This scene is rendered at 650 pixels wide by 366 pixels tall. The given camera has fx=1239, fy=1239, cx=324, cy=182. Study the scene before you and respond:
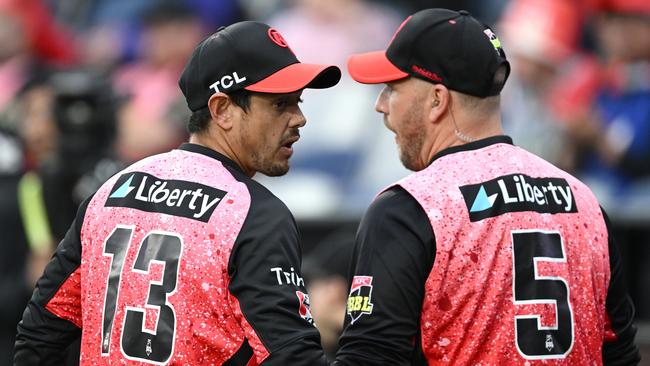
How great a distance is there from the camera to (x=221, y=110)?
4.09 meters

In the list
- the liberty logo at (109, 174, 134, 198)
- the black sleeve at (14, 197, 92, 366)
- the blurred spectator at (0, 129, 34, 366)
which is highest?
the liberty logo at (109, 174, 134, 198)

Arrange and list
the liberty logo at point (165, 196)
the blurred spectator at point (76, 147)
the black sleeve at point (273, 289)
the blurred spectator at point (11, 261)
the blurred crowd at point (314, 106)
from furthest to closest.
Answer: the blurred spectator at point (11, 261) < the blurred crowd at point (314, 106) < the blurred spectator at point (76, 147) < the liberty logo at point (165, 196) < the black sleeve at point (273, 289)

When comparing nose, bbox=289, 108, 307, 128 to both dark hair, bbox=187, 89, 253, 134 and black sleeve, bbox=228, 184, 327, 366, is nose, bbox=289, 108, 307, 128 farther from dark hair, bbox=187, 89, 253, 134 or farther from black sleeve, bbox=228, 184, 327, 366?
black sleeve, bbox=228, 184, 327, 366

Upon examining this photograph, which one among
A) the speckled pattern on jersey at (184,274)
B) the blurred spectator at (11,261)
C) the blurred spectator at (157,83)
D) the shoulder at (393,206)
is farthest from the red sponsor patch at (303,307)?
→ the blurred spectator at (157,83)

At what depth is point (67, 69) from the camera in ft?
29.9

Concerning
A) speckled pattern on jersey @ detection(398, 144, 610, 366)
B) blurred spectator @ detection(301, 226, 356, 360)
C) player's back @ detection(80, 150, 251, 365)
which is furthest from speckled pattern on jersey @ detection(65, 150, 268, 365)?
blurred spectator @ detection(301, 226, 356, 360)

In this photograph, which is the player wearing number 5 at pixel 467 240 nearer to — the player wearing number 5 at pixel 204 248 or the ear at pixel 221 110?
the player wearing number 5 at pixel 204 248

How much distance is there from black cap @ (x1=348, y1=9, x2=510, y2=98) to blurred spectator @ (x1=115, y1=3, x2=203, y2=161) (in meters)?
4.48

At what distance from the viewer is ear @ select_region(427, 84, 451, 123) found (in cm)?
413

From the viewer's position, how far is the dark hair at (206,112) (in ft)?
13.4

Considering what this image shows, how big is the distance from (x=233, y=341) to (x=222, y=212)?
398 mm

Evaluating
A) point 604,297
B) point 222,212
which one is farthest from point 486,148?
point 222,212

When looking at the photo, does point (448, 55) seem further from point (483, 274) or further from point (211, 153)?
point (211, 153)

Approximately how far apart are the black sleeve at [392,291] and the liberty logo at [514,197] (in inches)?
6.8
